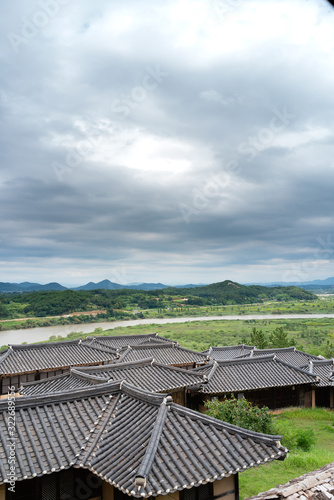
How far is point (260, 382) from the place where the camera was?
23.5 m

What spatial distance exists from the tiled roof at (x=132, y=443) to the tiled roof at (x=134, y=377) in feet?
25.2

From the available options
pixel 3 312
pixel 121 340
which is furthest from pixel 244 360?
pixel 3 312

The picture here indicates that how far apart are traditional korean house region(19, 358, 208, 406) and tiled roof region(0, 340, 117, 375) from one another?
19.5 feet

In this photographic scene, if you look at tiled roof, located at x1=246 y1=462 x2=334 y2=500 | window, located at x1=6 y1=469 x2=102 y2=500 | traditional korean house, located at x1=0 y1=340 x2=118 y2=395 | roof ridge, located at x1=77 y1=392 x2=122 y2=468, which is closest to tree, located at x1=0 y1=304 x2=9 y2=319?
traditional korean house, located at x1=0 y1=340 x2=118 y2=395

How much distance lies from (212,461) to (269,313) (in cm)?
14096

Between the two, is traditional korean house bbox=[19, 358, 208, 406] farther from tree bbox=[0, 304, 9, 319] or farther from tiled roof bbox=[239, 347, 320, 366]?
tree bbox=[0, 304, 9, 319]

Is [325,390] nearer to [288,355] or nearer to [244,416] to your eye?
[288,355]

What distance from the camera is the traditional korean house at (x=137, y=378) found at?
58.5ft

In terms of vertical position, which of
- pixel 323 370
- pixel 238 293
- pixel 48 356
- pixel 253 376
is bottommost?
pixel 323 370

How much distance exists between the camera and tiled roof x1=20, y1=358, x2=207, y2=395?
1786 centimetres

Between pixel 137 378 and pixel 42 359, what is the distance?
10.1m

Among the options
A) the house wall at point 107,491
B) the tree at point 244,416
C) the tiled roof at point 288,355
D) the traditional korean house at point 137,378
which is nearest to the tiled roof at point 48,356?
the traditional korean house at point 137,378

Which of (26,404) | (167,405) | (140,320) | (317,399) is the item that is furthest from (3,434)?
(140,320)

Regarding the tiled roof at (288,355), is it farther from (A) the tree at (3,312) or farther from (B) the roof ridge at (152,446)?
(A) the tree at (3,312)
